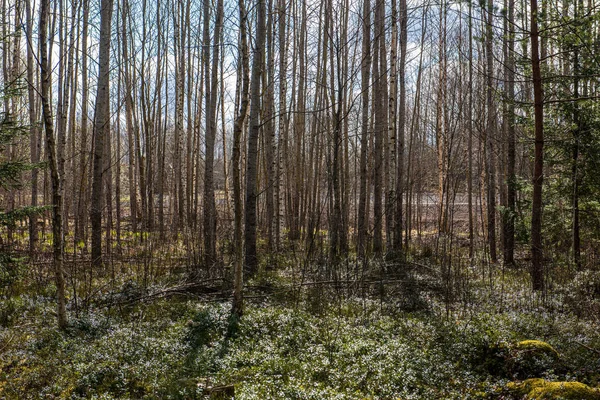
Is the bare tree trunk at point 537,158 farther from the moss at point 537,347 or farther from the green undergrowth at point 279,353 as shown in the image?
the moss at point 537,347

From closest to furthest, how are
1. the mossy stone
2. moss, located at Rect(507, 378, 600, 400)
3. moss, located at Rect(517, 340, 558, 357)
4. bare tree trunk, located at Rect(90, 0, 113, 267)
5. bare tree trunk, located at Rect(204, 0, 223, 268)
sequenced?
moss, located at Rect(507, 378, 600, 400), the mossy stone, moss, located at Rect(517, 340, 558, 357), bare tree trunk, located at Rect(90, 0, 113, 267), bare tree trunk, located at Rect(204, 0, 223, 268)

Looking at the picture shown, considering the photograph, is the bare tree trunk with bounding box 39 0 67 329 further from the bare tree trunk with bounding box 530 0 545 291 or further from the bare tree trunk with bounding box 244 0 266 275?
the bare tree trunk with bounding box 530 0 545 291

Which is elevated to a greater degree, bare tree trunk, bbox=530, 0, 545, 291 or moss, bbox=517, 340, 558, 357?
bare tree trunk, bbox=530, 0, 545, 291

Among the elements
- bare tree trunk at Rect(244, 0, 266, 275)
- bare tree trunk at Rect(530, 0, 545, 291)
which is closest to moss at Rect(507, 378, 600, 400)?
bare tree trunk at Rect(530, 0, 545, 291)

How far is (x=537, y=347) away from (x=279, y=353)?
2952 millimetres

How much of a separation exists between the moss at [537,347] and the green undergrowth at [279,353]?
0.10 ft

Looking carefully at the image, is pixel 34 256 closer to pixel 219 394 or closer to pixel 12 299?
pixel 12 299

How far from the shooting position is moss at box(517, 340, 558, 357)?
469cm

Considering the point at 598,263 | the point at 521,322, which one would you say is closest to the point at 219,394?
the point at 521,322

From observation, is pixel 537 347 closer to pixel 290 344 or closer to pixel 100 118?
pixel 290 344

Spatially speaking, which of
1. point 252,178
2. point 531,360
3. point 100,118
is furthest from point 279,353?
point 100,118

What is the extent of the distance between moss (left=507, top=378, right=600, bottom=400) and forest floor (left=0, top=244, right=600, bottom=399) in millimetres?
211

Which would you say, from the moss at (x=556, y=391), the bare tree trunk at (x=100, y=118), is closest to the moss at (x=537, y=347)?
the moss at (x=556, y=391)

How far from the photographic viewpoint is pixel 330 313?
664 cm
